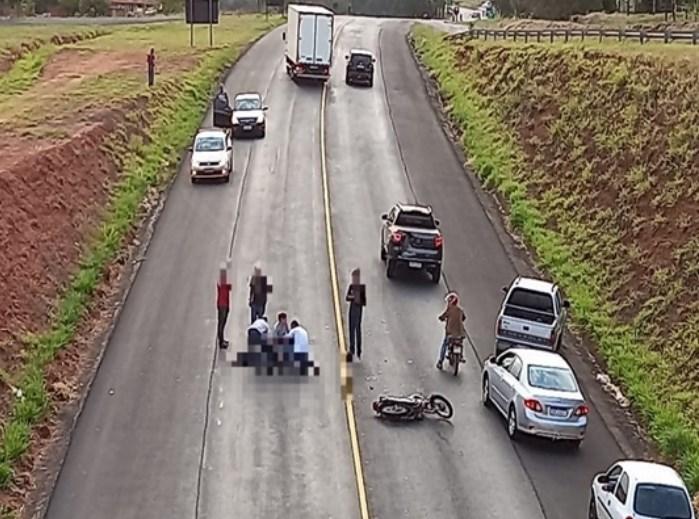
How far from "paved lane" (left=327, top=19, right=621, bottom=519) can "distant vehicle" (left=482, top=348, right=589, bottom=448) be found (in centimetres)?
44

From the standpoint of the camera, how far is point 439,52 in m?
68.2

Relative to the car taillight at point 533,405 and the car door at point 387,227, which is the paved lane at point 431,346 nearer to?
the car door at point 387,227

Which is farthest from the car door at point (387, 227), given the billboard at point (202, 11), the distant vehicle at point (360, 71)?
the billboard at point (202, 11)

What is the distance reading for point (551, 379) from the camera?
2350cm

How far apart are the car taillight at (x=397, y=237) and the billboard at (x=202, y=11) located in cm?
4002

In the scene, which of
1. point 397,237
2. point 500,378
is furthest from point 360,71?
point 500,378

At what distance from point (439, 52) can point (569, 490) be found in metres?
49.3

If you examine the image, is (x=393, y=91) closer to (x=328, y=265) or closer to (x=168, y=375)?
(x=328, y=265)

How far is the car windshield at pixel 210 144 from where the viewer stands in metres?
43.4

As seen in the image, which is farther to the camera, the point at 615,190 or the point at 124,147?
the point at 124,147

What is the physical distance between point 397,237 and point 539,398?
10400 mm

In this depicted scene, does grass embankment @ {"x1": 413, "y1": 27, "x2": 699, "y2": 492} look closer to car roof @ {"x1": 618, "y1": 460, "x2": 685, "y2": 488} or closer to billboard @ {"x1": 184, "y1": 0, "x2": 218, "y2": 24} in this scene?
car roof @ {"x1": 618, "y1": 460, "x2": 685, "y2": 488}

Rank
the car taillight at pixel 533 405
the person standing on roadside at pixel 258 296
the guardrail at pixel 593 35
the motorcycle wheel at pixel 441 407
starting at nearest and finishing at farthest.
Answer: the car taillight at pixel 533 405 → the motorcycle wheel at pixel 441 407 → the person standing on roadside at pixel 258 296 → the guardrail at pixel 593 35

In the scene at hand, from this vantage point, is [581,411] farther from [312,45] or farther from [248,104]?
[312,45]
